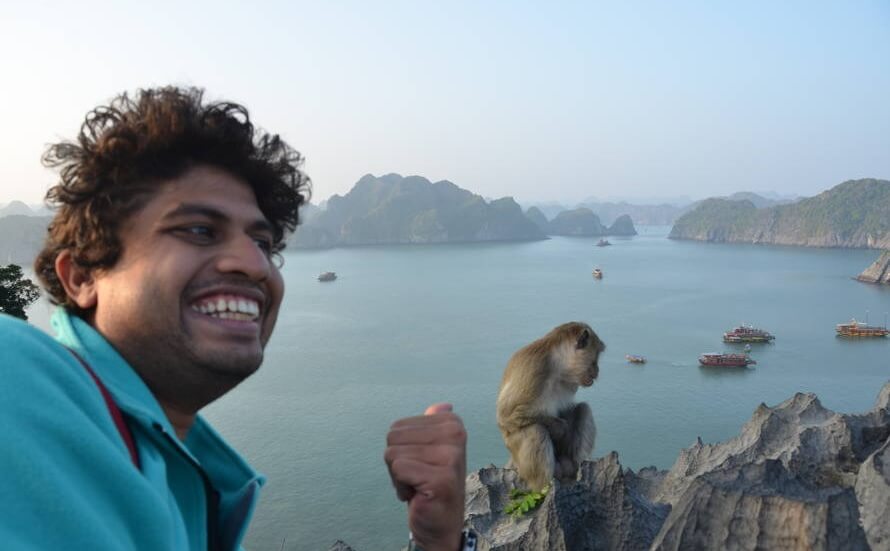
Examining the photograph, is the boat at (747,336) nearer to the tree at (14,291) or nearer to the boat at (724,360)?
the boat at (724,360)

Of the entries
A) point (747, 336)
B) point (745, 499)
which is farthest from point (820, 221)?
point (745, 499)

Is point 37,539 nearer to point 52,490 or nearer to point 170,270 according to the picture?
point 52,490

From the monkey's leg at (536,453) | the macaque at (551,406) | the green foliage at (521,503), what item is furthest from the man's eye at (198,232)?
the green foliage at (521,503)

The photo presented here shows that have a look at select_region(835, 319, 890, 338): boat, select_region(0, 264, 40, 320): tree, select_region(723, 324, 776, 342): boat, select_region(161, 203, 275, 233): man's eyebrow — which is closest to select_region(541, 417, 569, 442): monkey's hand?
select_region(161, 203, 275, 233): man's eyebrow

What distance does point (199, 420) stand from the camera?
1388mm

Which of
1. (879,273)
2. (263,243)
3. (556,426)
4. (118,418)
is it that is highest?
(263,243)

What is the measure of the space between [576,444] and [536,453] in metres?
0.41

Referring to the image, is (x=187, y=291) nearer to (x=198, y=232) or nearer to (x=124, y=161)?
(x=198, y=232)

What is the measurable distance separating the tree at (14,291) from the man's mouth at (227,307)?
12902 mm

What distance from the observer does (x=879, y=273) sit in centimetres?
6209

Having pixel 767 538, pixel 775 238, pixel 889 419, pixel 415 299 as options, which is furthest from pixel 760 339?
pixel 775 238

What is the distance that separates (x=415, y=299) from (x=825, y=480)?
51810 millimetres

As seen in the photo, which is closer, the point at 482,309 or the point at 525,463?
the point at 525,463

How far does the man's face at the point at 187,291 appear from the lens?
114cm
